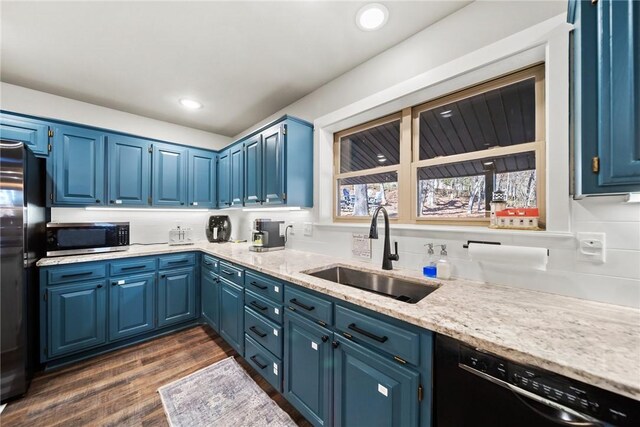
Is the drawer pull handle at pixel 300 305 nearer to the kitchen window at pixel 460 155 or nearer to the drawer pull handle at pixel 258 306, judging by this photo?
the drawer pull handle at pixel 258 306

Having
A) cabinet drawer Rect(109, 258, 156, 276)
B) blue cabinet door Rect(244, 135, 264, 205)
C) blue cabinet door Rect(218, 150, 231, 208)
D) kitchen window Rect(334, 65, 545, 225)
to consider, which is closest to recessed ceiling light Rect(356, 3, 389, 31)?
kitchen window Rect(334, 65, 545, 225)

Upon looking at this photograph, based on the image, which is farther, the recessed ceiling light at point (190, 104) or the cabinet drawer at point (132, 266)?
the recessed ceiling light at point (190, 104)

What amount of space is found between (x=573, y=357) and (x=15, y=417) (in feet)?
9.87

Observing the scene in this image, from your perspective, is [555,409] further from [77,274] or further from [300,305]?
[77,274]

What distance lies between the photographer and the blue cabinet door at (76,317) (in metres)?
2.05

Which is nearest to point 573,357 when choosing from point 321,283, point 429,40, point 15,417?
point 321,283

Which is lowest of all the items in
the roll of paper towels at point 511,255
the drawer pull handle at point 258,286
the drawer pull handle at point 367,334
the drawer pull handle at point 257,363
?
the drawer pull handle at point 257,363

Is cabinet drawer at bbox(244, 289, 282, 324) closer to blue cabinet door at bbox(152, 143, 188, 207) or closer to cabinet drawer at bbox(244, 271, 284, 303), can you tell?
cabinet drawer at bbox(244, 271, 284, 303)

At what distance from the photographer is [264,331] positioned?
177 centimetres

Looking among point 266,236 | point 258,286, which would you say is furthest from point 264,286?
point 266,236

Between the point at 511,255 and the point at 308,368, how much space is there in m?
1.30

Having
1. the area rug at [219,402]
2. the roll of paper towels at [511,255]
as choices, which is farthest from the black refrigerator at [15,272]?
the roll of paper towels at [511,255]

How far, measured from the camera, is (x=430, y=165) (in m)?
1.75

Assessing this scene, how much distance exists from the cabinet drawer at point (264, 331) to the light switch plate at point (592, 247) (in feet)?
5.60
